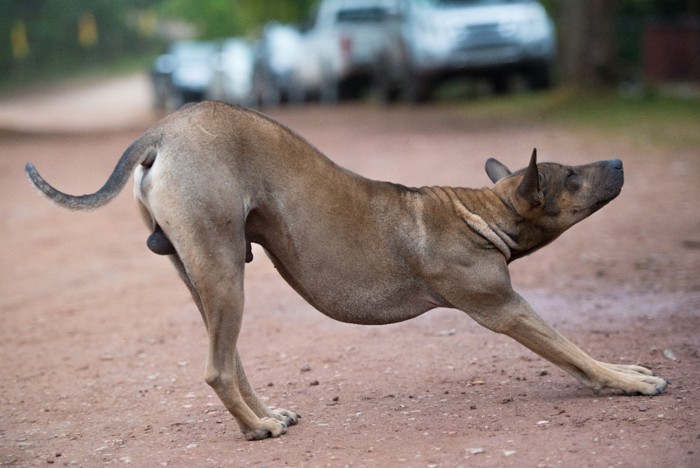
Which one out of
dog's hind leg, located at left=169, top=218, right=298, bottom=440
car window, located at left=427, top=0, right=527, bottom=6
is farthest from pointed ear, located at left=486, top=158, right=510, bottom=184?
car window, located at left=427, top=0, right=527, bottom=6

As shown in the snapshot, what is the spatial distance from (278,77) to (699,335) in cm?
2549

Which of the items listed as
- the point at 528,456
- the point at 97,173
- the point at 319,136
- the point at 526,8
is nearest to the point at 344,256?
the point at 528,456

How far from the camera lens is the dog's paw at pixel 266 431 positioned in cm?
574

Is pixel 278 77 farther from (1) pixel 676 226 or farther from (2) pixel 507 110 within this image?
(1) pixel 676 226

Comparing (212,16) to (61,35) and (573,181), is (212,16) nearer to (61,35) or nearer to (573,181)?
(61,35)

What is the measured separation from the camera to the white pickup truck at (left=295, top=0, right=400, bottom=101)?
27156 millimetres

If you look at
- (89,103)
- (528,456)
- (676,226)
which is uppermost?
(528,456)

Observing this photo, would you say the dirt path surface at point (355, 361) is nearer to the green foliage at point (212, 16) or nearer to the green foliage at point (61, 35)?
the green foliage at point (212, 16)

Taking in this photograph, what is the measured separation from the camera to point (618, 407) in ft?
18.8

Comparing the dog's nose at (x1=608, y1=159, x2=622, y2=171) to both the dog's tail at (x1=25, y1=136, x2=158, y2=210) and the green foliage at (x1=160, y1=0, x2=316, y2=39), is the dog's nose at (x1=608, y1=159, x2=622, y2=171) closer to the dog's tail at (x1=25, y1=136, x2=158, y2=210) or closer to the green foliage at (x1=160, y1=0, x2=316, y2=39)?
the dog's tail at (x1=25, y1=136, x2=158, y2=210)

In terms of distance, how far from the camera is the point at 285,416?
19.7 feet

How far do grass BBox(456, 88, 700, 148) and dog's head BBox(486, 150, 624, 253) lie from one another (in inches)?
383

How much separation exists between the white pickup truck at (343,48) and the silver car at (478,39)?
2.30 m

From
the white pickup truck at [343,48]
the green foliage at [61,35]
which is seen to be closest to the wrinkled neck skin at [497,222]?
the white pickup truck at [343,48]
